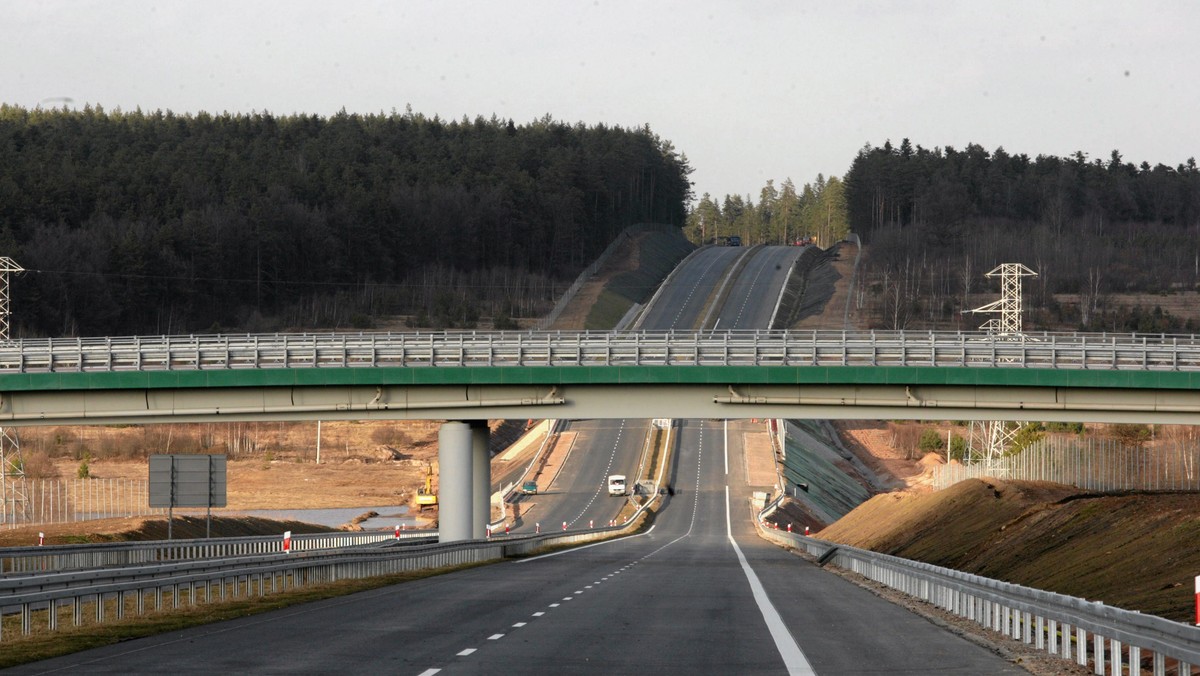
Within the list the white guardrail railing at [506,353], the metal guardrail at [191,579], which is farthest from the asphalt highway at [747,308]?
the metal guardrail at [191,579]

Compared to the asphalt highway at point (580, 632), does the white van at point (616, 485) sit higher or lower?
lower

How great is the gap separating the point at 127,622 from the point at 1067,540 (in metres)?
26.2

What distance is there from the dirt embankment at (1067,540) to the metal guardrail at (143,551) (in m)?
24.4

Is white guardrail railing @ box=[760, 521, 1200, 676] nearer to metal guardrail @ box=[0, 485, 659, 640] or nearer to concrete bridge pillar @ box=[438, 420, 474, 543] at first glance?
metal guardrail @ box=[0, 485, 659, 640]

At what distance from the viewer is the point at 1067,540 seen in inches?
1641

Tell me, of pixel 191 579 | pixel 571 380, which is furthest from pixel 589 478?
pixel 191 579

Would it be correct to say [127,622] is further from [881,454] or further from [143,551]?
[881,454]

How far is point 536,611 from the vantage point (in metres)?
29.9

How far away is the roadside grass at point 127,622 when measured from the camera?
71.8ft

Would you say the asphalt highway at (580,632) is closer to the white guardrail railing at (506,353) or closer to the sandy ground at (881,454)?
the white guardrail railing at (506,353)

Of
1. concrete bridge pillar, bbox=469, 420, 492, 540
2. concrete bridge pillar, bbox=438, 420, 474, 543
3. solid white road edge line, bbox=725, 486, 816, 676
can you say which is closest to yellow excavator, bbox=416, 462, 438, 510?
concrete bridge pillar, bbox=469, 420, 492, 540

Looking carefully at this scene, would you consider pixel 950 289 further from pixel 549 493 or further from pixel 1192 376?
pixel 1192 376

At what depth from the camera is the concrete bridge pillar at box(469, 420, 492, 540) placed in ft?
212

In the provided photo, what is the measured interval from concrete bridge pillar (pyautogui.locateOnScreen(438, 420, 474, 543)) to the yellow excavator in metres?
48.0
